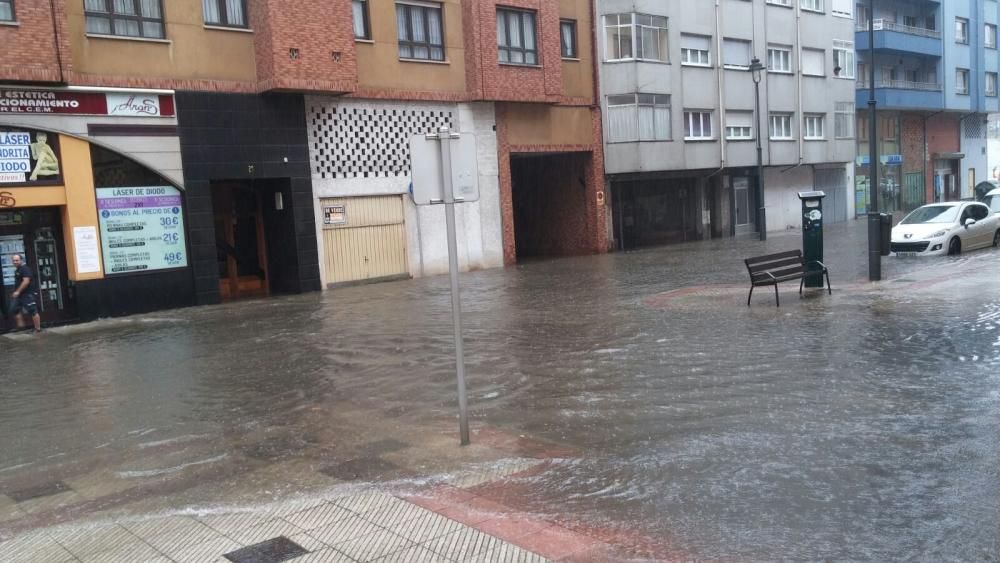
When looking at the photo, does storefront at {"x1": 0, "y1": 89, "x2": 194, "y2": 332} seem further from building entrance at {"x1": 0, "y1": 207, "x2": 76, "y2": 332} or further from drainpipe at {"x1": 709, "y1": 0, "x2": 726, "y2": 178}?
drainpipe at {"x1": 709, "y1": 0, "x2": 726, "y2": 178}

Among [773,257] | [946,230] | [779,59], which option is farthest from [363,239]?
[779,59]

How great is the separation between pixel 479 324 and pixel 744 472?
859 cm

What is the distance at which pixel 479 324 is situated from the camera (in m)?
14.3

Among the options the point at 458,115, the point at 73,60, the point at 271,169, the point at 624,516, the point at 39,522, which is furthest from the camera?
the point at 458,115

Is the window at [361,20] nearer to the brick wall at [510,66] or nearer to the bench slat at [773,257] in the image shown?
the brick wall at [510,66]

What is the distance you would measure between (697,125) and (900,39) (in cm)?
1854

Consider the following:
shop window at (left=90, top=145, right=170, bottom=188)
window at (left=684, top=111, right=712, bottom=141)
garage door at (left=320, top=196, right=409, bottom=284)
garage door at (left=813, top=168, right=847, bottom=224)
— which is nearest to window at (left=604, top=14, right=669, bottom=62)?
window at (left=684, top=111, right=712, bottom=141)

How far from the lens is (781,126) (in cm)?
3744

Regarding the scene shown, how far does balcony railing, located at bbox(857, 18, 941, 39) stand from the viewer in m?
43.8

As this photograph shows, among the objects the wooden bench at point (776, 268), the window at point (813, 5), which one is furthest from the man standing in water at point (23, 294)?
the window at point (813, 5)

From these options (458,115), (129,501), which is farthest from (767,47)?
(129,501)

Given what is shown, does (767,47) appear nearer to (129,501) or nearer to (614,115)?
(614,115)

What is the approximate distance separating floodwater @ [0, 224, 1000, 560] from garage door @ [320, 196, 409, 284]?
17.0 feet

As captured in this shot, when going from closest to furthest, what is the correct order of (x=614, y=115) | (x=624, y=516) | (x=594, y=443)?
(x=624, y=516)
(x=594, y=443)
(x=614, y=115)
